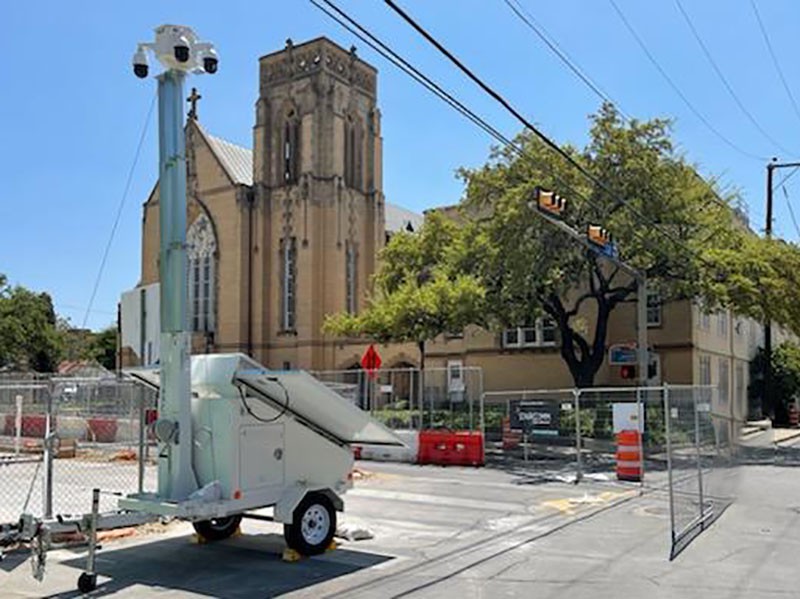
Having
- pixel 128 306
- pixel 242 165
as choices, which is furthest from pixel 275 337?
pixel 128 306

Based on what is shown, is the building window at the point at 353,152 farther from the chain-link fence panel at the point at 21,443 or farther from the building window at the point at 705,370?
the chain-link fence panel at the point at 21,443

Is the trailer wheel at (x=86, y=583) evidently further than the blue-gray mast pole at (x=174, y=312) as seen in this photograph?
No

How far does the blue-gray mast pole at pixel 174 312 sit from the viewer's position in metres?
9.67

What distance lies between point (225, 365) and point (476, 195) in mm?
20528

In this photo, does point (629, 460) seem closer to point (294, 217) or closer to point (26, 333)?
point (294, 217)

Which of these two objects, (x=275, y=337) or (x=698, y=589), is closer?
(x=698, y=589)

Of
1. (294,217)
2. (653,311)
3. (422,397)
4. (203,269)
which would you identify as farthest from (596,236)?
(203,269)

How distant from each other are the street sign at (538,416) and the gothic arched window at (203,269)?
3531 centimetres

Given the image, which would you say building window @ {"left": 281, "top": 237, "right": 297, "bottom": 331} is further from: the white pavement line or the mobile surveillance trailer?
the mobile surveillance trailer

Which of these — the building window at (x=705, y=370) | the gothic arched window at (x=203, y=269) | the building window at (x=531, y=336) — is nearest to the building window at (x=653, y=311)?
the building window at (x=705, y=370)

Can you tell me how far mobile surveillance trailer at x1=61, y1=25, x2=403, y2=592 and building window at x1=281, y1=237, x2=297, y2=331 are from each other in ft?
143

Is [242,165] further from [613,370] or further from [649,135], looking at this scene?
[649,135]

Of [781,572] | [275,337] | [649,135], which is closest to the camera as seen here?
[781,572]

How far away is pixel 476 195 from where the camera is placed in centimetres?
2938
